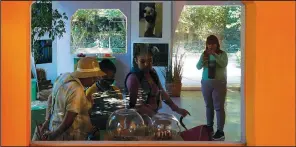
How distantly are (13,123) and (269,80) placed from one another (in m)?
1.38

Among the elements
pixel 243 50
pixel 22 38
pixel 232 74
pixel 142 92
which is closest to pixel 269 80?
pixel 243 50

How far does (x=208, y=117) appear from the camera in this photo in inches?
267

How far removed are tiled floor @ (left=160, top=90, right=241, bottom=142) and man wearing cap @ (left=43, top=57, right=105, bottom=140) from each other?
1.42 metres

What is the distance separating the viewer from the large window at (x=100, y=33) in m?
11.8

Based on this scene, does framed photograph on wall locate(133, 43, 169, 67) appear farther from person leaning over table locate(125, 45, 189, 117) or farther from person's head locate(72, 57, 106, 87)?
person's head locate(72, 57, 106, 87)

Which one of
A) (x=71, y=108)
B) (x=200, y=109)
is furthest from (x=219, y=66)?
(x=71, y=108)

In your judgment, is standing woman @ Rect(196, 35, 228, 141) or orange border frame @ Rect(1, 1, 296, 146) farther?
standing woman @ Rect(196, 35, 228, 141)

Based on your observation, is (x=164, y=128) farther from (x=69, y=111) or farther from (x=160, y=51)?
(x=160, y=51)

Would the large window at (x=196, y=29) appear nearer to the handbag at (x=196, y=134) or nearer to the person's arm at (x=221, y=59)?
the person's arm at (x=221, y=59)

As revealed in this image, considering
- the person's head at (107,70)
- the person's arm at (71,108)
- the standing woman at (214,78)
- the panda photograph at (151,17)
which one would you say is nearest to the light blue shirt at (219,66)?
the standing woman at (214,78)

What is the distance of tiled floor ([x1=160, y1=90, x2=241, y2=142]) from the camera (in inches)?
214

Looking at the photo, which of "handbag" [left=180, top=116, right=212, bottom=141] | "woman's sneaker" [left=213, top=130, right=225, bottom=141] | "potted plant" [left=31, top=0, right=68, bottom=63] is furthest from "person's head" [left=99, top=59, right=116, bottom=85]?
"potted plant" [left=31, top=0, right=68, bottom=63]

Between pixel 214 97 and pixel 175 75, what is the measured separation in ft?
15.3

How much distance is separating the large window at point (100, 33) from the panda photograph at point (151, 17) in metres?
0.57
